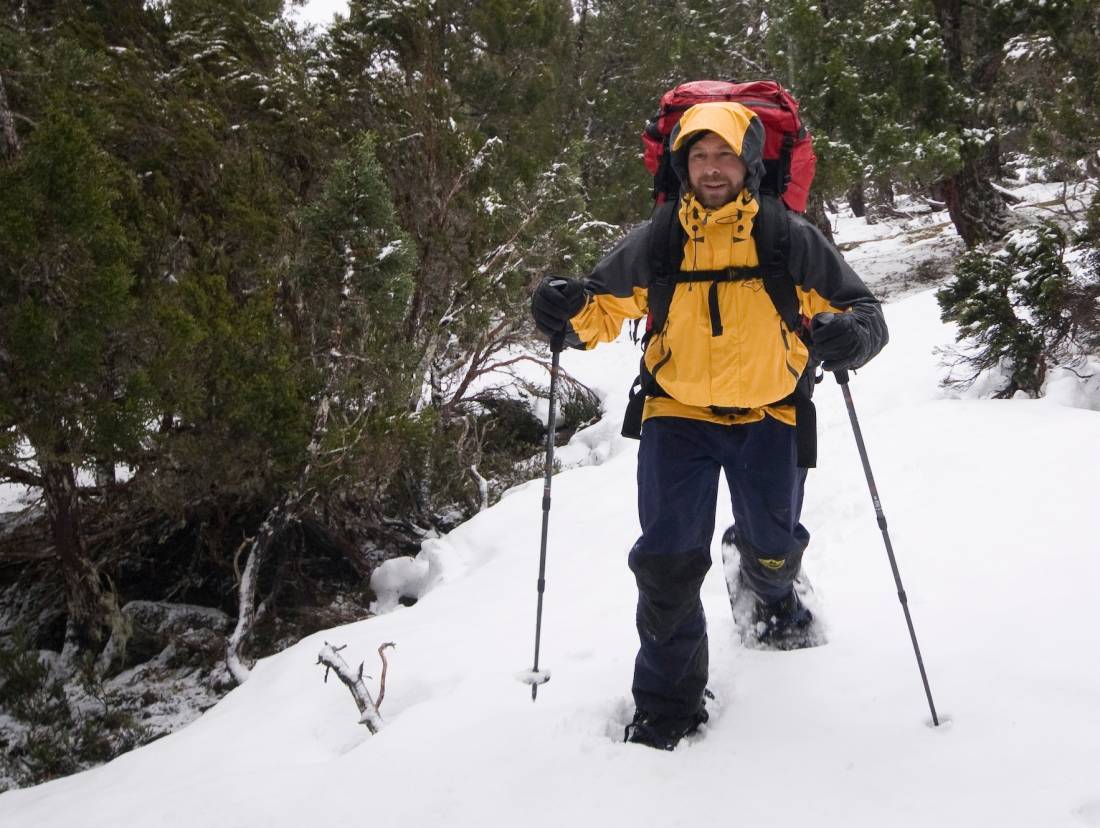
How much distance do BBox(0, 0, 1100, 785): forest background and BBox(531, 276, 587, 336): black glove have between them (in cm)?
316

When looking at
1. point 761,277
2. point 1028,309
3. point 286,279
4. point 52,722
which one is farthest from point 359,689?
point 1028,309

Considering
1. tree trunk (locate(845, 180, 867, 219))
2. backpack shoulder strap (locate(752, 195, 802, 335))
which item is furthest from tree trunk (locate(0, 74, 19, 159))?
tree trunk (locate(845, 180, 867, 219))

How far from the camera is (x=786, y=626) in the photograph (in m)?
2.94

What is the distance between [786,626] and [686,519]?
0.79m

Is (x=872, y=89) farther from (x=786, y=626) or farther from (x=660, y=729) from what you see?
(x=660, y=729)

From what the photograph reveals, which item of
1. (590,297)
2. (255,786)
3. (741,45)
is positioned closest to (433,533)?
(255,786)

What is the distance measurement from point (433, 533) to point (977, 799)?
21.5 feet

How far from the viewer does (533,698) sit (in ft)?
9.32

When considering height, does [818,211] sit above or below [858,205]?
below

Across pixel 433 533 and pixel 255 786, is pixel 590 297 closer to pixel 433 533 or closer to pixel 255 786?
pixel 255 786

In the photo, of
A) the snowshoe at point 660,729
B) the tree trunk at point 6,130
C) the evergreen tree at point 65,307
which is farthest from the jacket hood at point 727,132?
the tree trunk at point 6,130

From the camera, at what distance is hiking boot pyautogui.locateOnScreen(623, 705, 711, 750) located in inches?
96.5

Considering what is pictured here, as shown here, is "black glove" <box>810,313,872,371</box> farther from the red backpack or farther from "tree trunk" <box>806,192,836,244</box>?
"tree trunk" <box>806,192,836,244</box>

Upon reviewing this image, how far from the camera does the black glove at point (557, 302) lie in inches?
103
